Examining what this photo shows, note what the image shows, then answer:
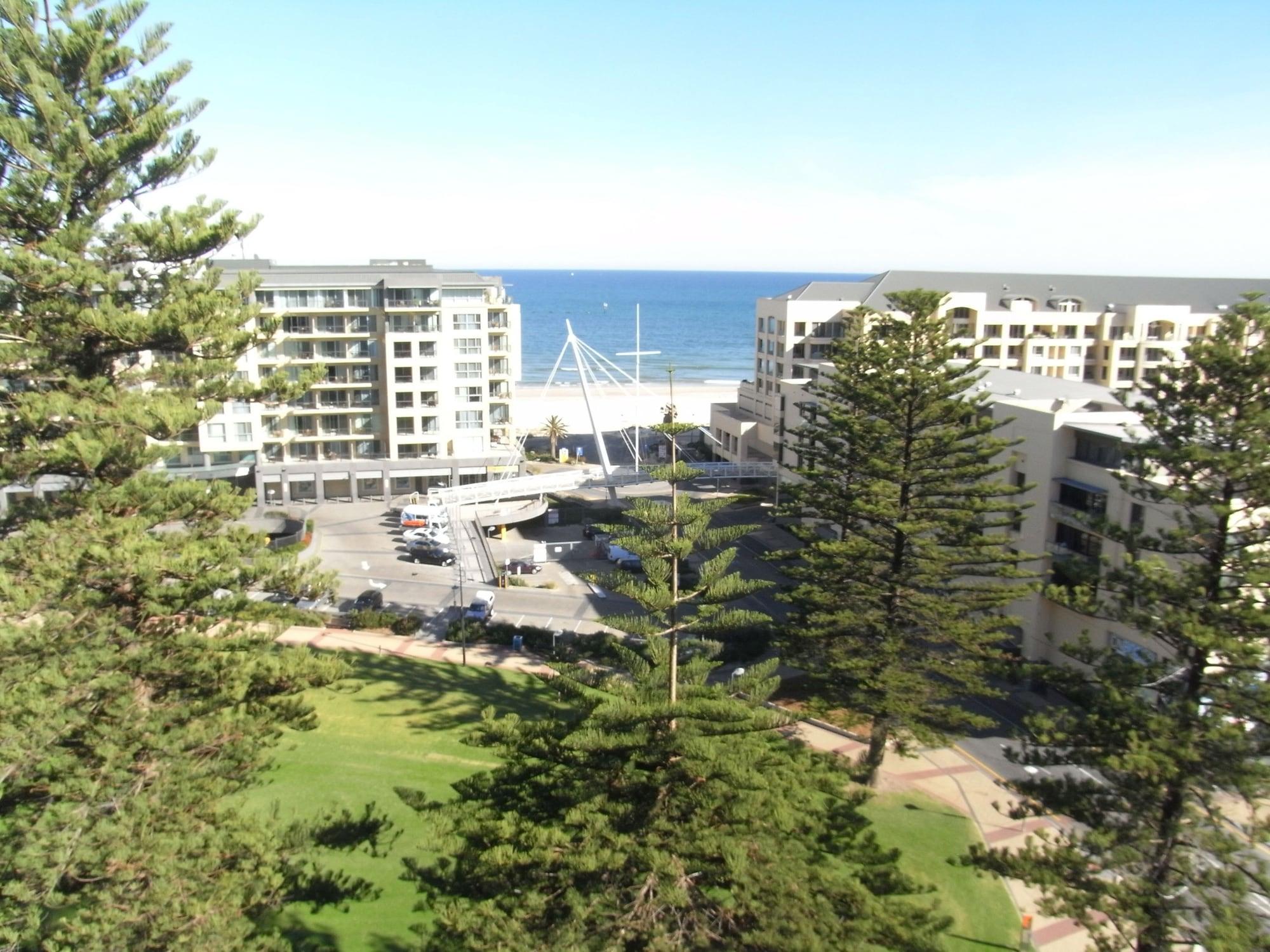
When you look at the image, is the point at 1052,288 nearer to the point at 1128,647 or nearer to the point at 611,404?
the point at 1128,647

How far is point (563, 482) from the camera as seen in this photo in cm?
4416

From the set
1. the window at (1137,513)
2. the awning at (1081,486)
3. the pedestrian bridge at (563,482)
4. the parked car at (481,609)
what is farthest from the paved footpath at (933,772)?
the pedestrian bridge at (563,482)

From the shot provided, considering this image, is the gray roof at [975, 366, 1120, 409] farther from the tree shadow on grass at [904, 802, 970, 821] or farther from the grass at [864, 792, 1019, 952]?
the grass at [864, 792, 1019, 952]

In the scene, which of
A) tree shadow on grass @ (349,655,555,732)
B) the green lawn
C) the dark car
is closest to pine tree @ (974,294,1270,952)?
the green lawn

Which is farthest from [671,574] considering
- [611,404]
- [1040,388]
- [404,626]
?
[611,404]

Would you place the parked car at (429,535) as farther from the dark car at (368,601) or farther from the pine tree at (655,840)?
the pine tree at (655,840)

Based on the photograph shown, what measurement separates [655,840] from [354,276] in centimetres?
3912

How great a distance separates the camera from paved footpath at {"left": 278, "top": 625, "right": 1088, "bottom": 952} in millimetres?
16188

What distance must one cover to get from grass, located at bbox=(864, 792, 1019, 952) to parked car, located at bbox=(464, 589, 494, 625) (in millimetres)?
13941

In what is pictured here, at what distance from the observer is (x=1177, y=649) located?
43.0 feet

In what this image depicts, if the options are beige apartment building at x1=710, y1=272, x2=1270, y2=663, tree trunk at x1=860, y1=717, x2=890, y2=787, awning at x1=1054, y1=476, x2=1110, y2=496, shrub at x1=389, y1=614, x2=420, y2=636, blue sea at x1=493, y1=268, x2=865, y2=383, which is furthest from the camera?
A: blue sea at x1=493, y1=268, x2=865, y2=383

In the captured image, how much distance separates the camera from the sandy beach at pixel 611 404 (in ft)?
241

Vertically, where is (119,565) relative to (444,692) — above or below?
above

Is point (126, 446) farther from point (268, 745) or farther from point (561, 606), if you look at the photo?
point (561, 606)
